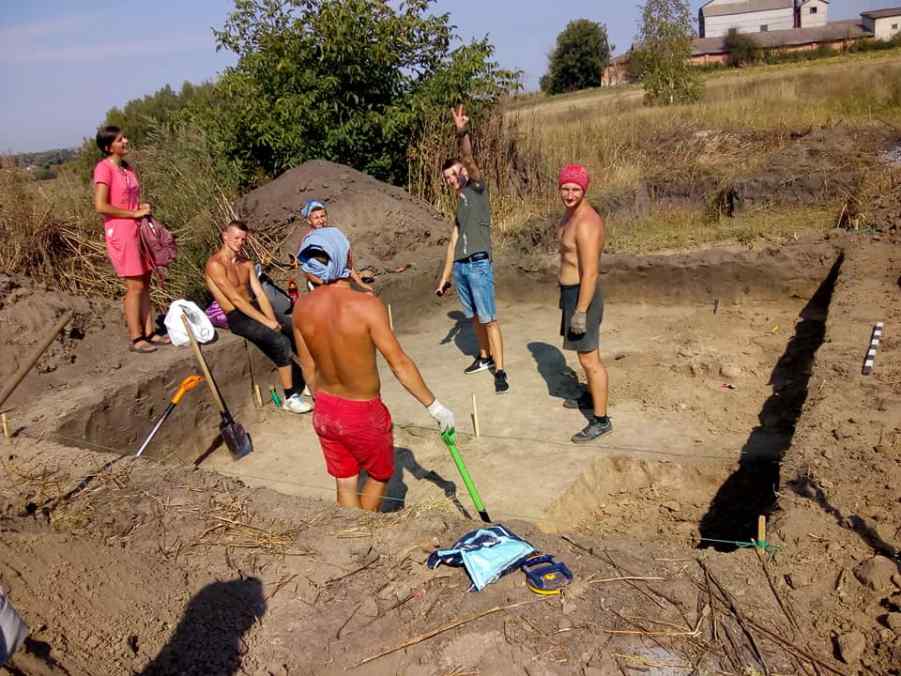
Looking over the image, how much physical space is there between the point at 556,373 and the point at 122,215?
160 inches

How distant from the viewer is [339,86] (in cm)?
1148

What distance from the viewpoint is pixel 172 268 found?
9445mm

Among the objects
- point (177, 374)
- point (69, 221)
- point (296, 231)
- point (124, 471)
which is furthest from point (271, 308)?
point (69, 221)

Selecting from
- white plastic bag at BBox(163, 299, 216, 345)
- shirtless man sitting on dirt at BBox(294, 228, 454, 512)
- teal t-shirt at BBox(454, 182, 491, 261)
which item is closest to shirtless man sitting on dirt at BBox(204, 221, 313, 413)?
white plastic bag at BBox(163, 299, 216, 345)

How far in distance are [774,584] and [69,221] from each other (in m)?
8.69

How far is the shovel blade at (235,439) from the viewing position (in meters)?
5.92

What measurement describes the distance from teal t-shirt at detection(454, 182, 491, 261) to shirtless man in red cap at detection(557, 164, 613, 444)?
1245 millimetres

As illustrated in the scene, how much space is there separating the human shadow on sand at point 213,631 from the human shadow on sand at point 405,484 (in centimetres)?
151

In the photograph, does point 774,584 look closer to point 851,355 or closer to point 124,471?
point 851,355

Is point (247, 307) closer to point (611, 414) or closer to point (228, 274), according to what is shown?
point (228, 274)

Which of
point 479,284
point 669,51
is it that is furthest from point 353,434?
point 669,51

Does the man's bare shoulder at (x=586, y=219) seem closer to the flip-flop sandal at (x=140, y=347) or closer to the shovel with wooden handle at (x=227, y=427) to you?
the shovel with wooden handle at (x=227, y=427)

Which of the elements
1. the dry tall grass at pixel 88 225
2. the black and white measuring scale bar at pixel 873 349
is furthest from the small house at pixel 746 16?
the black and white measuring scale bar at pixel 873 349

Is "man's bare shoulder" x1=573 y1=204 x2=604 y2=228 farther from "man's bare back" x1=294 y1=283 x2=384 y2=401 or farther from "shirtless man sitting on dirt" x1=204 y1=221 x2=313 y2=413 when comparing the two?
"shirtless man sitting on dirt" x1=204 y1=221 x2=313 y2=413
